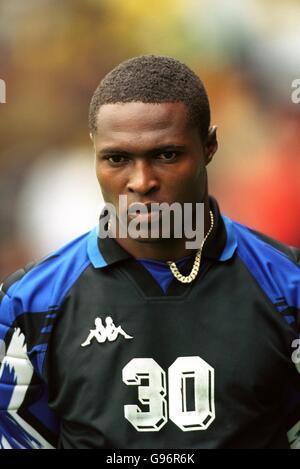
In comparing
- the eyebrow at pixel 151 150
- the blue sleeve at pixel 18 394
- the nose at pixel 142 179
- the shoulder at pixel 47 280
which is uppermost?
the eyebrow at pixel 151 150

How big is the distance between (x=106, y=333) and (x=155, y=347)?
10 cm

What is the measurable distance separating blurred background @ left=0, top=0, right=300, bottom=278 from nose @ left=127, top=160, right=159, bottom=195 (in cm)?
103

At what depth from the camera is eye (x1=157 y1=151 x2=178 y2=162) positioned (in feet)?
4.76

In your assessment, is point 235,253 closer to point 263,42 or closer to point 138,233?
point 138,233

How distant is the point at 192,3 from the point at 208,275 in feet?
3.89

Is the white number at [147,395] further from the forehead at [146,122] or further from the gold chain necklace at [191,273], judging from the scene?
the forehead at [146,122]

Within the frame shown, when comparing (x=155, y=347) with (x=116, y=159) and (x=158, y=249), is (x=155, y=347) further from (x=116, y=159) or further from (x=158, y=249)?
(x=116, y=159)

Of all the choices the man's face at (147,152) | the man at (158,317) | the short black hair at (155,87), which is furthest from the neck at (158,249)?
the short black hair at (155,87)

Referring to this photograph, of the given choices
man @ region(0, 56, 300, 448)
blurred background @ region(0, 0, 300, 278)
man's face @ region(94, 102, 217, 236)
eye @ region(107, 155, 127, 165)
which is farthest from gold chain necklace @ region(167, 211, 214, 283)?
blurred background @ region(0, 0, 300, 278)

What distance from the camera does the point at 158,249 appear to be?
1.57 metres

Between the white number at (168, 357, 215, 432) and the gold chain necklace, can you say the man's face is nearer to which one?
the gold chain necklace

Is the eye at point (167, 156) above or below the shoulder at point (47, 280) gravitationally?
above

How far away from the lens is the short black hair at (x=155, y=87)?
1446mm

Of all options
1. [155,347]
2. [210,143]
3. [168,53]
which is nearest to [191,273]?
[155,347]
